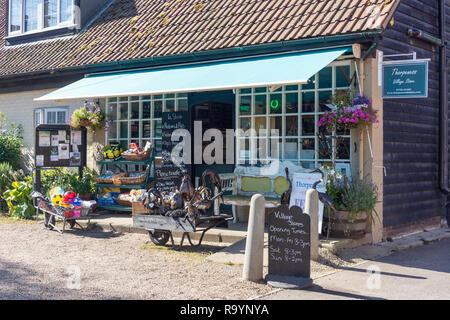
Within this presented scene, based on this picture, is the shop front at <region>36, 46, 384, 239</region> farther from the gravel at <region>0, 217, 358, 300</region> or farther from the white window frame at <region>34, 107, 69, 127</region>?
the gravel at <region>0, 217, 358, 300</region>

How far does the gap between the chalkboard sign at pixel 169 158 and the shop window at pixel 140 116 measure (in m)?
0.30

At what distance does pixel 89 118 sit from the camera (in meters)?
11.7

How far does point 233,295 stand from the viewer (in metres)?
5.83

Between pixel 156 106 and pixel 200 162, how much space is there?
163cm

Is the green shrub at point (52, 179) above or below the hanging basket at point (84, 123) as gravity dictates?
below

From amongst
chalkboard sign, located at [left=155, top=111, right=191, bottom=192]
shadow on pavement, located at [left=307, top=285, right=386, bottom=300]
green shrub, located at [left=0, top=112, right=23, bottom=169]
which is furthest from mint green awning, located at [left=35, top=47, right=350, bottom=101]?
green shrub, located at [left=0, top=112, right=23, bottom=169]

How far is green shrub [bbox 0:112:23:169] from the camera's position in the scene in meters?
13.7

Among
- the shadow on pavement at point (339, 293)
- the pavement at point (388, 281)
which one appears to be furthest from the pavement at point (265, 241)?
the shadow on pavement at point (339, 293)

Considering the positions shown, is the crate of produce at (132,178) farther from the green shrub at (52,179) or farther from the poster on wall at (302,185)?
the poster on wall at (302,185)

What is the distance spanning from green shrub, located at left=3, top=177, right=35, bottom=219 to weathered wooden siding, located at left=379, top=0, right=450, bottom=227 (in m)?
7.23

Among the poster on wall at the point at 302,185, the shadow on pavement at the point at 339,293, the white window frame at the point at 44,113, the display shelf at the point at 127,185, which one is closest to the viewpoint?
the shadow on pavement at the point at 339,293

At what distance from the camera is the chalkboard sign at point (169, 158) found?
35.0 ft

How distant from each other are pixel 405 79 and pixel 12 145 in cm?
990
